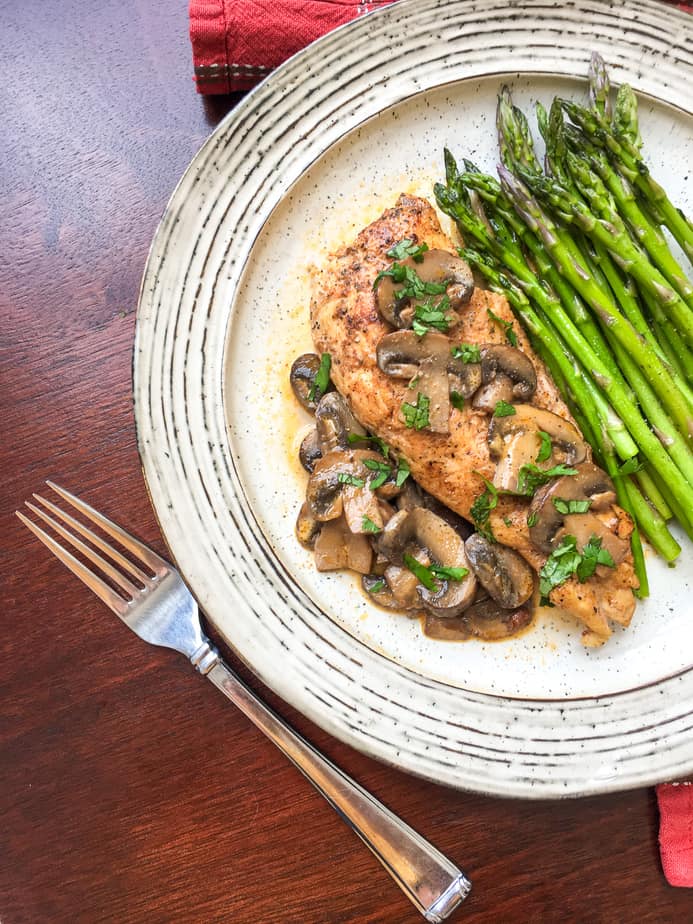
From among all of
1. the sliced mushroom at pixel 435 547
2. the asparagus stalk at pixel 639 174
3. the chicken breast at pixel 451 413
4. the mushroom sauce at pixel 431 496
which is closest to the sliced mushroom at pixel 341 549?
the mushroom sauce at pixel 431 496

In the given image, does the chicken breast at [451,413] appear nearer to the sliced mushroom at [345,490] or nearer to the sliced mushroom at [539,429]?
the sliced mushroom at [539,429]

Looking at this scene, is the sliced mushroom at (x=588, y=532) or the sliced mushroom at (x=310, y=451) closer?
the sliced mushroom at (x=588, y=532)

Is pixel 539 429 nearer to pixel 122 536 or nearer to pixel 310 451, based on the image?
pixel 310 451

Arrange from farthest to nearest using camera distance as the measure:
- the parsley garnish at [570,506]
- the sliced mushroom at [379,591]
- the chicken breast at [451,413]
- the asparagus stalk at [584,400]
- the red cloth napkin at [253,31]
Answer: the red cloth napkin at [253,31] < the sliced mushroom at [379,591] < the asparagus stalk at [584,400] < the chicken breast at [451,413] < the parsley garnish at [570,506]

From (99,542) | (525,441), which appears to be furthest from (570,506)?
(99,542)

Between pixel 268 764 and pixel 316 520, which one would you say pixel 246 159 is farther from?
pixel 268 764

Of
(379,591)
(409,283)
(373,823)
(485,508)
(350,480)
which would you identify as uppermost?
(409,283)
